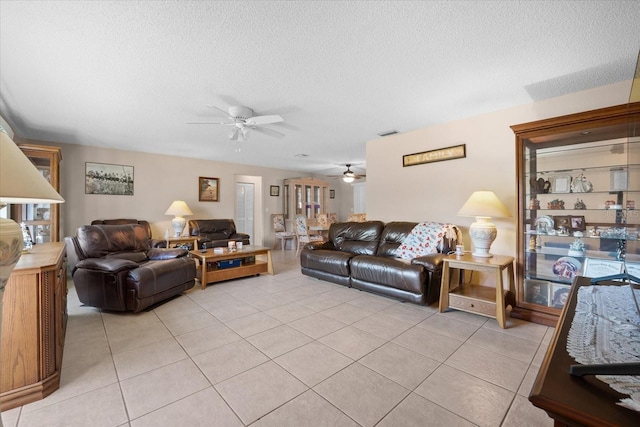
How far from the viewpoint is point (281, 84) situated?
8.58ft

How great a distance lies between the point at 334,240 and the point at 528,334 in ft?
9.14

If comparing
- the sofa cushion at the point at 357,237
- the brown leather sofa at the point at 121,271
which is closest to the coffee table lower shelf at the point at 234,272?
the brown leather sofa at the point at 121,271

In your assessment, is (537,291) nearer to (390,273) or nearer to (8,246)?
(390,273)

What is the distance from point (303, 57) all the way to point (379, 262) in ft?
7.41

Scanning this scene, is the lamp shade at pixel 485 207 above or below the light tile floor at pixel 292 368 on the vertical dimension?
above

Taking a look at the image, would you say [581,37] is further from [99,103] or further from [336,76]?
[99,103]

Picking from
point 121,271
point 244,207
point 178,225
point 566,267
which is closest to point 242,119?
point 121,271

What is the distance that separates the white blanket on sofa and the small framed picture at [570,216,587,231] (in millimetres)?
1072

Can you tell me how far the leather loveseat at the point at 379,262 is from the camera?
9.48ft

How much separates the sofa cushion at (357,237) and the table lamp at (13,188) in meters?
3.55

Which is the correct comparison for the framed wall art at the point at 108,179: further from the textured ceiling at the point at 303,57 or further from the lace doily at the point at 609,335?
the lace doily at the point at 609,335

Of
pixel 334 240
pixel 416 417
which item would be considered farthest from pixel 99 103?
pixel 416 417

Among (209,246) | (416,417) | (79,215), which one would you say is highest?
(79,215)

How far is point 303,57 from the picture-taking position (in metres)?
2.16
